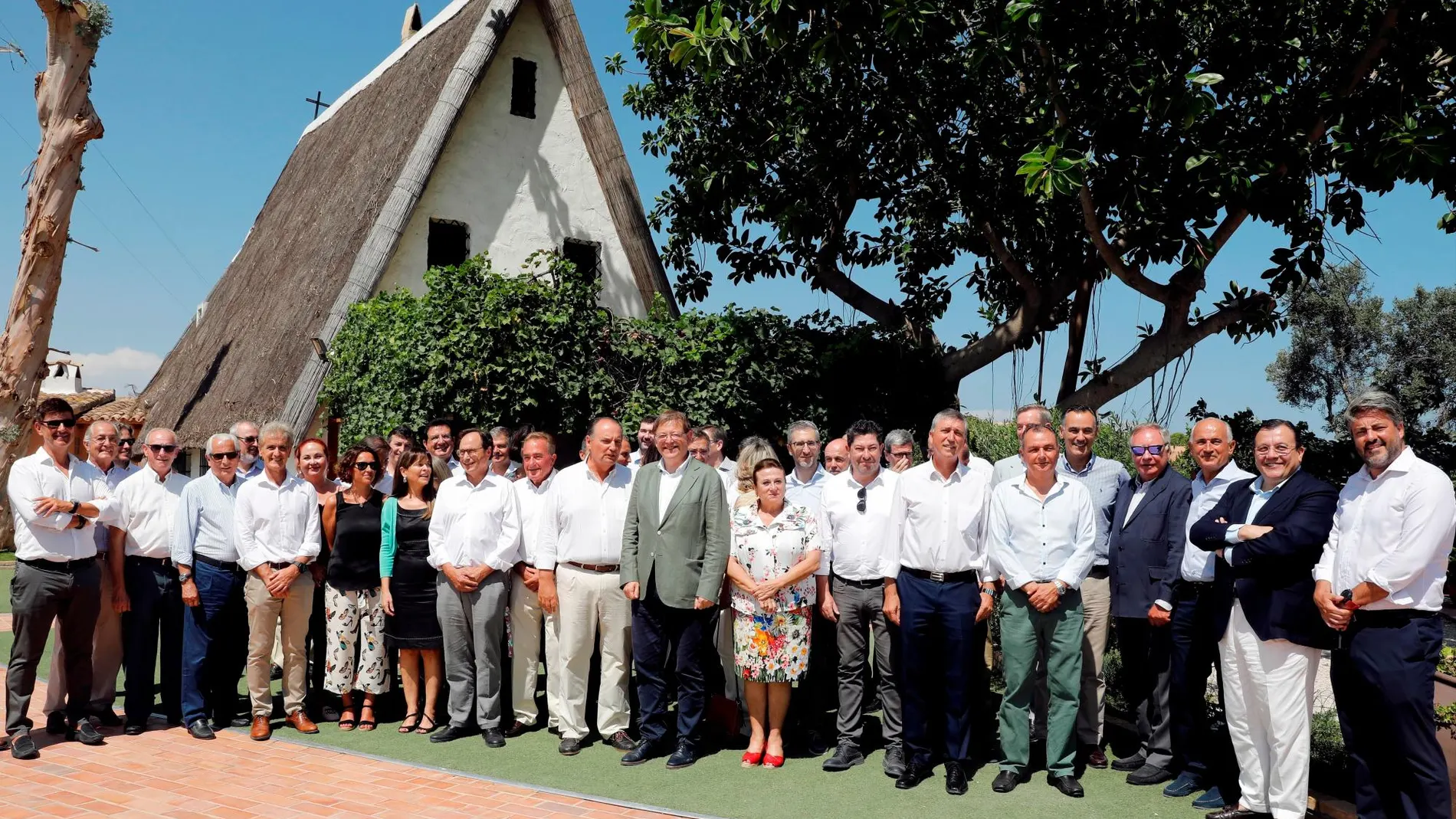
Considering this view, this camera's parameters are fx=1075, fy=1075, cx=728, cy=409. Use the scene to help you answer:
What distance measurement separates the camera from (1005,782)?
242 inches

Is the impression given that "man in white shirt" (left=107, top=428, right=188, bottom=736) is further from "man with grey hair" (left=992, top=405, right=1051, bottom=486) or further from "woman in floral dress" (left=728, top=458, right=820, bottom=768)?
"man with grey hair" (left=992, top=405, right=1051, bottom=486)

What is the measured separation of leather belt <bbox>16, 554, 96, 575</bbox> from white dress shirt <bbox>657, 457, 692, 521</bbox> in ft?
12.3

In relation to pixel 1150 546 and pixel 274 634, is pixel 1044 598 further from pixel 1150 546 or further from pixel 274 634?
pixel 274 634

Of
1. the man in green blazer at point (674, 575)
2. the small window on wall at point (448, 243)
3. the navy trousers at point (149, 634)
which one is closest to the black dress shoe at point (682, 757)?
the man in green blazer at point (674, 575)

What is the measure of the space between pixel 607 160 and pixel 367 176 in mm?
3393

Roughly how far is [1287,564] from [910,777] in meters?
2.38

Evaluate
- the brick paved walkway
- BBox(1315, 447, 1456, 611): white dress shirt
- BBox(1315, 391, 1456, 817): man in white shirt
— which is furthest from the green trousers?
the brick paved walkway

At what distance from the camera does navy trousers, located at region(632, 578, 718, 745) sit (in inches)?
267

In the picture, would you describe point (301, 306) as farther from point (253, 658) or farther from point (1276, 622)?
point (1276, 622)

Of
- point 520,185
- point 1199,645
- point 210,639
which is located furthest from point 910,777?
point 520,185

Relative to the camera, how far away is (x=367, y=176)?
592 inches

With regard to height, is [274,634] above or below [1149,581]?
below

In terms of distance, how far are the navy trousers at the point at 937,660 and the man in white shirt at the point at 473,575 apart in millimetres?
A: 2693

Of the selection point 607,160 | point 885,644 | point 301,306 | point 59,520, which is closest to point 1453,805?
point 885,644
